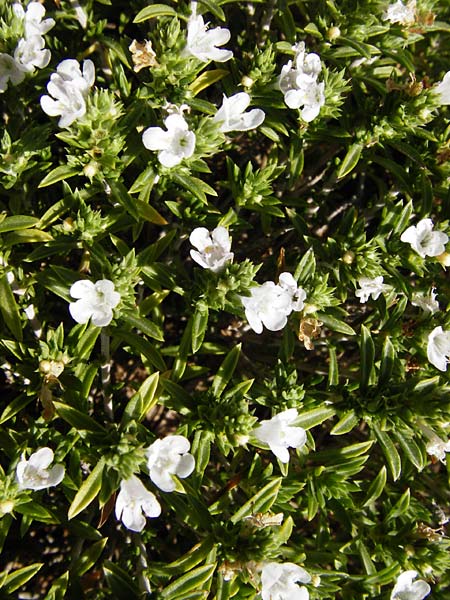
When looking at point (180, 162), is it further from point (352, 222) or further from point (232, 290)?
point (352, 222)

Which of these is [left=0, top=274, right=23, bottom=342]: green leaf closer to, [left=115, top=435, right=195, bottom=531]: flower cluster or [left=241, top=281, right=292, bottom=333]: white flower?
[left=115, top=435, right=195, bottom=531]: flower cluster

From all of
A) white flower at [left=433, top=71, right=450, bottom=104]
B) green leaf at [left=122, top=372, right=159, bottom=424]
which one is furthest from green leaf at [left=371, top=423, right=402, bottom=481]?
white flower at [left=433, top=71, right=450, bottom=104]

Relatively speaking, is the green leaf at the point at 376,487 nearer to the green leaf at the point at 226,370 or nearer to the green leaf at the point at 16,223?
the green leaf at the point at 226,370

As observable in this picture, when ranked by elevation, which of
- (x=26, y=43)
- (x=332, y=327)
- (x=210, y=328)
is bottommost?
(x=210, y=328)

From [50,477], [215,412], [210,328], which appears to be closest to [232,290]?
[215,412]

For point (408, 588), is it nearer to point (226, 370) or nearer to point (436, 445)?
point (436, 445)

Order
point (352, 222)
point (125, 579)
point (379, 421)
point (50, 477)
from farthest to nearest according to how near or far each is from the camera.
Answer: point (352, 222) → point (379, 421) → point (125, 579) → point (50, 477)
